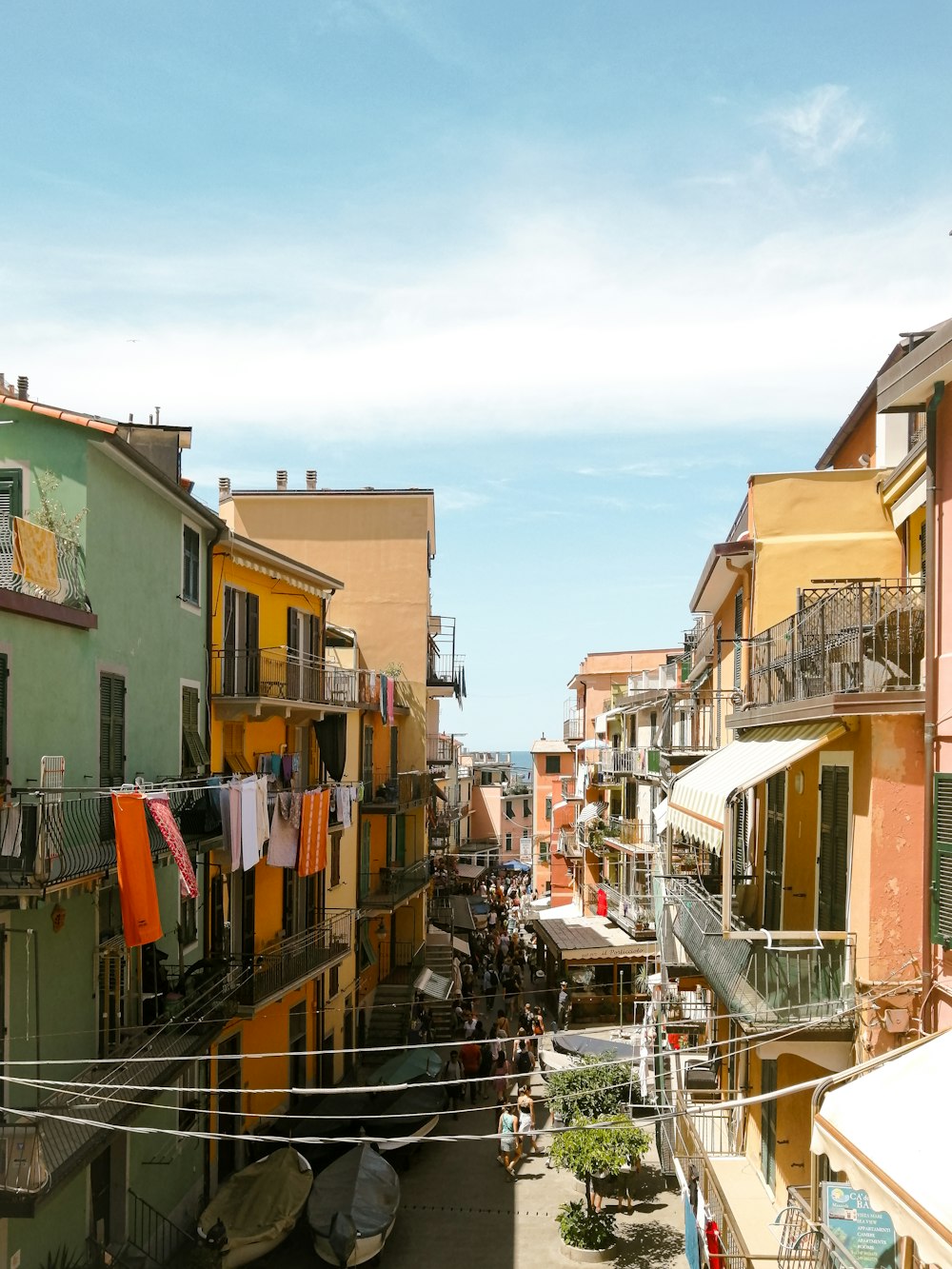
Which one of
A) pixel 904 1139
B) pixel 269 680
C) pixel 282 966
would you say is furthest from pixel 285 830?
pixel 904 1139

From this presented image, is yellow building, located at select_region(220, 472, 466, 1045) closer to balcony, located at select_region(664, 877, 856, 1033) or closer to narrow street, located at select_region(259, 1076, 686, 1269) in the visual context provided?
narrow street, located at select_region(259, 1076, 686, 1269)

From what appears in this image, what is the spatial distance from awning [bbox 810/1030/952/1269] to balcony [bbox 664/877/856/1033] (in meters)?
1.97

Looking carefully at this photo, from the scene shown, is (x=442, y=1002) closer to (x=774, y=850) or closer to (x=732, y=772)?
(x=774, y=850)

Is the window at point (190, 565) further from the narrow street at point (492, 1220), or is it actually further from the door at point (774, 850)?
the narrow street at point (492, 1220)

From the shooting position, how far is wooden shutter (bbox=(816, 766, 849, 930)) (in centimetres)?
1263

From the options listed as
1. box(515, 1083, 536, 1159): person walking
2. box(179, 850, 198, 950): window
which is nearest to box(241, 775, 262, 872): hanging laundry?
box(179, 850, 198, 950): window

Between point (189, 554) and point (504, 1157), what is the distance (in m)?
13.6

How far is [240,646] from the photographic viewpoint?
22.0 meters

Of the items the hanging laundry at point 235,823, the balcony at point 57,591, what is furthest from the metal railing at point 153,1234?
the balcony at point 57,591

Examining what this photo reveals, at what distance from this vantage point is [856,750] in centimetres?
1192

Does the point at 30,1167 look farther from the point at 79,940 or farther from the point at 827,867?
the point at 827,867

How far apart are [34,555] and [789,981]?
9728 mm

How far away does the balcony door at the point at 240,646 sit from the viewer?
21156 millimetres

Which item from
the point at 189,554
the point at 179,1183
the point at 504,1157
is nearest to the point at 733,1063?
the point at 504,1157
